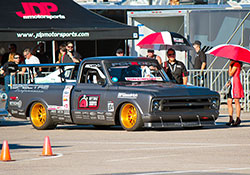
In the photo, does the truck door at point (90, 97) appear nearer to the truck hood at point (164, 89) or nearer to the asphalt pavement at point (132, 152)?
the asphalt pavement at point (132, 152)

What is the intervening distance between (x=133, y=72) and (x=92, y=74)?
920mm

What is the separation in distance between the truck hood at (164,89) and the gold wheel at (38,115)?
7.48 ft

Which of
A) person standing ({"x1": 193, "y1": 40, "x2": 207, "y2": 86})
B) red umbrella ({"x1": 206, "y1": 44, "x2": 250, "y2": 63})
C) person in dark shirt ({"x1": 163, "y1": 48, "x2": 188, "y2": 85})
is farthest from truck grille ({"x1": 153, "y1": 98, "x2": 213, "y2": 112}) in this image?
person standing ({"x1": 193, "y1": 40, "x2": 207, "y2": 86})

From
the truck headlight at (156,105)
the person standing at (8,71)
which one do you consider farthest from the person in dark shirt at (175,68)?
the truck headlight at (156,105)

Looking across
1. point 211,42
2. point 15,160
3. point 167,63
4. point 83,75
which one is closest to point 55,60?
point 211,42

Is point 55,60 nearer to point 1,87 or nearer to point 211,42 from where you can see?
point 211,42

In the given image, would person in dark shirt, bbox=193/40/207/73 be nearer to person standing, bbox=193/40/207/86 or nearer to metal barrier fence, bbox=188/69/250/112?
person standing, bbox=193/40/207/86

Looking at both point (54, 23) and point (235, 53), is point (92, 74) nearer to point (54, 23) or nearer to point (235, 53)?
point (235, 53)

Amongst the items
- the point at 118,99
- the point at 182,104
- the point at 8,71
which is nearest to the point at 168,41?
the point at 8,71

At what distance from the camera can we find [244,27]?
25109 mm

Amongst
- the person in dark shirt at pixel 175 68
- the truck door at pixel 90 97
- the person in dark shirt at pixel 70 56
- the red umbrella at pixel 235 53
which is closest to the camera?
the truck door at pixel 90 97

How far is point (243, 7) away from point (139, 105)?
1119 cm

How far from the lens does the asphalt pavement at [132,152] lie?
938 cm

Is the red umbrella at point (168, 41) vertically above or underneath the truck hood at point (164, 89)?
above
